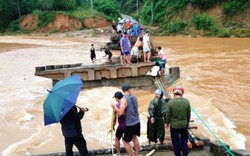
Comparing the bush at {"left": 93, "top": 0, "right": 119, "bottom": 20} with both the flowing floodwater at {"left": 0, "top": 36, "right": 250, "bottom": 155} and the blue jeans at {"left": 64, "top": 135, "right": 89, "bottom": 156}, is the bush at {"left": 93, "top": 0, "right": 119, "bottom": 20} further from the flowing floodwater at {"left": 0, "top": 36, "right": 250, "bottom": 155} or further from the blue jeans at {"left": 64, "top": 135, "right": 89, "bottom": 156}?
the blue jeans at {"left": 64, "top": 135, "right": 89, "bottom": 156}

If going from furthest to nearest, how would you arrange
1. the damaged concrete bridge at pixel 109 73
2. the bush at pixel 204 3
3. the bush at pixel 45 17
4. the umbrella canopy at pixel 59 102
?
the bush at pixel 45 17, the bush at pixel 204 3, the damaged concrete bridge at pixel 109 73, the umbrella canopy at pixel 59 102

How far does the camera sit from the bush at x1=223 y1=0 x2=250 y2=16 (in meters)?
49.7

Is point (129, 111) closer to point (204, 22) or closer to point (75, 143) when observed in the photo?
point (75, 143)

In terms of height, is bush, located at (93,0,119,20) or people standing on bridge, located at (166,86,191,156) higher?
bush, located at (93,0,119,20)

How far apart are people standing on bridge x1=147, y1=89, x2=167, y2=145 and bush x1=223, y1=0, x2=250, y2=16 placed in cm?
4571

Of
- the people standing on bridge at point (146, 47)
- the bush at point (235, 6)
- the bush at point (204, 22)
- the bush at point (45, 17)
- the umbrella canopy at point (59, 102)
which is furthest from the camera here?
the bush at point (45, 17)

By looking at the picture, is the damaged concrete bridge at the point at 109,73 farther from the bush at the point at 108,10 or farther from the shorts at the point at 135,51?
the bush at the point at 108,10

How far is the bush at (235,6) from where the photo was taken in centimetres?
4969

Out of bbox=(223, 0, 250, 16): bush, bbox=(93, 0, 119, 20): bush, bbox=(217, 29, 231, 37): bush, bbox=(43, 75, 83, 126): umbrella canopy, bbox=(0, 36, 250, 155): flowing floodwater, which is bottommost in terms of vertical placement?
bbox=(0, 36, 250, 155): flowing floodwater

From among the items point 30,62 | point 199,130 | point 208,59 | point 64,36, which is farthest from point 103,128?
point 64,36

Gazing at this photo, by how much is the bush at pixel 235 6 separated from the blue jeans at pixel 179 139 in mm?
46474

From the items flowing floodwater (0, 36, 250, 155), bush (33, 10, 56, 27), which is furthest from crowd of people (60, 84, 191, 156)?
bush (33, 10, 56, 27)

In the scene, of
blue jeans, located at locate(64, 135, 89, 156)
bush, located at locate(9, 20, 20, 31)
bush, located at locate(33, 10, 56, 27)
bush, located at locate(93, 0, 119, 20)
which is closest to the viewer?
blue jeans, located at locate(64, 135, 89, 156)

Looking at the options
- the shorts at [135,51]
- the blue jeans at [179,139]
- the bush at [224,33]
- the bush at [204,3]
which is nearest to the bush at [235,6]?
the bush at [204,3]
